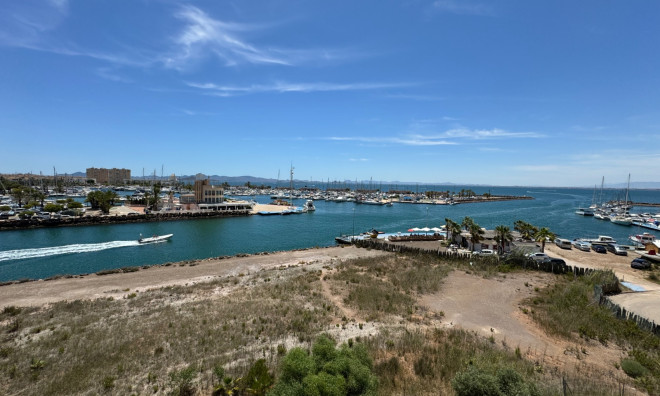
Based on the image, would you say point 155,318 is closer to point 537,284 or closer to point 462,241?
point 537,284

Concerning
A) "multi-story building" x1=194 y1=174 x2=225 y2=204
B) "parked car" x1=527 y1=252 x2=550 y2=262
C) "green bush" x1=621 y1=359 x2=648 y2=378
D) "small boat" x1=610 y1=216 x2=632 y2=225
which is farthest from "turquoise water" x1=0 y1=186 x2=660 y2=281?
"green bush" x1=621 y1=359 x2=648 y2=378

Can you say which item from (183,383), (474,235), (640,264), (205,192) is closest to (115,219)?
(205,192)

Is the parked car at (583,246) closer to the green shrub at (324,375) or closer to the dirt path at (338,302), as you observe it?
the dirt path at (338,302)

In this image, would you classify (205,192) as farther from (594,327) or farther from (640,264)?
(640,264)

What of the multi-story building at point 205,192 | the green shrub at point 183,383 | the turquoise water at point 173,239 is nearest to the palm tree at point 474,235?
the turquoise water at point 173,239

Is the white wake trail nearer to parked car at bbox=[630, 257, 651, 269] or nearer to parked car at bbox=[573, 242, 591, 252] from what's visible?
parked car at bbox=[630, 257, 651, 269]

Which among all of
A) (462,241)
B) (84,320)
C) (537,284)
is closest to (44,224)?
(84,320)

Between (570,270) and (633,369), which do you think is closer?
(633,369)
